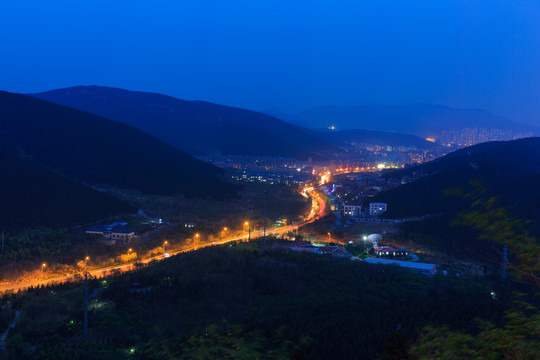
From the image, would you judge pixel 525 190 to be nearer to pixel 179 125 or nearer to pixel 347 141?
pixel 179 125

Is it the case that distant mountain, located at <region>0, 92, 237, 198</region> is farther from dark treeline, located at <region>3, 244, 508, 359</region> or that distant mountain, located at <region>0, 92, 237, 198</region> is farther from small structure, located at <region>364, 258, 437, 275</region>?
dark treeline, located at <region>3, 244, 508, 359</region>

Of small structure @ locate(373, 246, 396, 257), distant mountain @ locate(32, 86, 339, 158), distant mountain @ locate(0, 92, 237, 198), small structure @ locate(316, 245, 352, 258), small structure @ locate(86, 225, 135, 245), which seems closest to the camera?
small structure @ locate(316, 245, 352, 258)

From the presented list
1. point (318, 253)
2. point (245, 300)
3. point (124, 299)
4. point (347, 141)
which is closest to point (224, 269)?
point (245, 300)

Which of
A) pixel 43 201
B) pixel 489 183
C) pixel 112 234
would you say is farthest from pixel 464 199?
pixel 43 201

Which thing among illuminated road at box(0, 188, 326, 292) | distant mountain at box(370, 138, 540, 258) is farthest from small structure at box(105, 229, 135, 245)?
distant mountain at box(370, 138, 540, 258)

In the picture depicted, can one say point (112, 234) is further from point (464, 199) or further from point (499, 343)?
point (499, 343)

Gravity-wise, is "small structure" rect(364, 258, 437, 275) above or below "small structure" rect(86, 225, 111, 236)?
below
